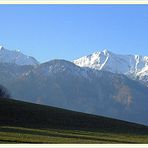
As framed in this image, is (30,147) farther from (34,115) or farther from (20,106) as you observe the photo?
(20,106)

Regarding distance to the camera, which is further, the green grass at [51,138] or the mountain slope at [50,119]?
the mountain slope at [50,119]

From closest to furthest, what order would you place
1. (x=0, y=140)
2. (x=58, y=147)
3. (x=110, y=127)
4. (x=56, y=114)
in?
(x=58, y=147)
(x=0, y=140)
(x=110, y=127)
(x=56, y=114)

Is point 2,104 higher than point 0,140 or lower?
higher

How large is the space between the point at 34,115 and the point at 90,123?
9.43m

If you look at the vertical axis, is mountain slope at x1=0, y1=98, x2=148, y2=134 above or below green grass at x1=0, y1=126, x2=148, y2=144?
above

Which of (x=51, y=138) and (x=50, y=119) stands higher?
(x=50, y=119)

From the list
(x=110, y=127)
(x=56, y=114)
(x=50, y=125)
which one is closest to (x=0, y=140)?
(x=50, y=125)

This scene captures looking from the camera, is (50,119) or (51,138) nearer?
(51,138)

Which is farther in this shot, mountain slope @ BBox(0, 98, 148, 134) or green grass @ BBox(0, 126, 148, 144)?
mountain slope @ BBox(0, 98, 148, 134)

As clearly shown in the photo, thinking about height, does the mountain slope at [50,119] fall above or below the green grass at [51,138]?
above

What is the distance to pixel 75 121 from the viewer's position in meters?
82.2

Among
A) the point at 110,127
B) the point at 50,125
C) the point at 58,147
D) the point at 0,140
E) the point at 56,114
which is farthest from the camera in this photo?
the point at 56,114
